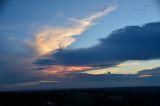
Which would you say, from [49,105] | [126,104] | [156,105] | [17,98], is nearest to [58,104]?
[49,105]

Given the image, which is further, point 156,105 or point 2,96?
point 156,105

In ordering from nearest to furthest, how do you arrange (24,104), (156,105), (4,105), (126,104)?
(4,105)
(24,104)
(156,105)
(126,104)

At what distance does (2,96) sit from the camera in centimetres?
2445

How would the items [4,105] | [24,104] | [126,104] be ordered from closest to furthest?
[4,105] < [24,104] < [126,104]

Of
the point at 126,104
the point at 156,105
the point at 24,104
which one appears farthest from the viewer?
the point at 126,104

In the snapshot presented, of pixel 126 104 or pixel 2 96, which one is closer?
pixel 2 96

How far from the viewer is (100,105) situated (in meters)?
27.6

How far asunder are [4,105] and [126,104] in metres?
12.3

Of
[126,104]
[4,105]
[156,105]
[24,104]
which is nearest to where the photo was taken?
[4,105]

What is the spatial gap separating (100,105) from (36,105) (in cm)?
557

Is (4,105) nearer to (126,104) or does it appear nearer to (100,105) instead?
(100,105)

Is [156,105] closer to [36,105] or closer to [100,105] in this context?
[100,105]

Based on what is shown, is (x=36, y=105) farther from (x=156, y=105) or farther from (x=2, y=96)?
(x=156, y=105)

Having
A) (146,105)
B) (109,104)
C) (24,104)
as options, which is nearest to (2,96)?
(24,104)
